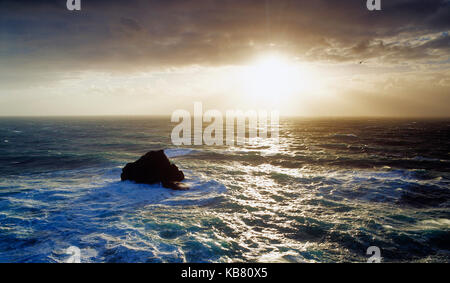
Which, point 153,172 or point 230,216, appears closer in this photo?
point 230,216

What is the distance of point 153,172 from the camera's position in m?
22.2

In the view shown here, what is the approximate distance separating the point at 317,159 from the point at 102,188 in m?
30.9

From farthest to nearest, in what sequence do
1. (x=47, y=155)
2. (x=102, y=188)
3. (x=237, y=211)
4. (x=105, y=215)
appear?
(x=47, y=155) → (x=102, y=188) → (x=237, y=211) → (x=105, y=215)

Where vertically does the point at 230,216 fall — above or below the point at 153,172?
below

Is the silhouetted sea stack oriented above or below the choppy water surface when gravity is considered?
above

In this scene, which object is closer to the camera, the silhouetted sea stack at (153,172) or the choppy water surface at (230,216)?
the choppy water surface at (230,216)

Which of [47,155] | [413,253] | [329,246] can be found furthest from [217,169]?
[47,155]

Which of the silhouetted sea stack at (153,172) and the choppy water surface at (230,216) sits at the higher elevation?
the silhouetted sea stack at (153,172)

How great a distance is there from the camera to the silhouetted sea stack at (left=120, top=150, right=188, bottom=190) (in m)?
21.9

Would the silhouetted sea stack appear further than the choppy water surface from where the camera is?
Yes

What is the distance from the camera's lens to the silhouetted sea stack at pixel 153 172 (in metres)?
21.9
